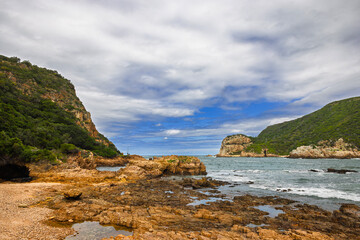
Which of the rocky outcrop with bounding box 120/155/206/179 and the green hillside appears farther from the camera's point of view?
the green hillside

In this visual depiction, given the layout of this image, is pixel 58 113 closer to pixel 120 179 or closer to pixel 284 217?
pixel 120 179

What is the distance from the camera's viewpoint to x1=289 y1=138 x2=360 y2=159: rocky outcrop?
9657 cm

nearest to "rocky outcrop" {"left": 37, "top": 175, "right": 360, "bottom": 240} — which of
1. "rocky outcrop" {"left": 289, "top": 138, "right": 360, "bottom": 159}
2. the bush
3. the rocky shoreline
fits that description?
the rocky shoreline

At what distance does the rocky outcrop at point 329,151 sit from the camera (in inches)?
3802

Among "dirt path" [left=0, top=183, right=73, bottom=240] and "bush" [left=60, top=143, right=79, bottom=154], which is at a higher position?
"bush" [left=60, top=143, right=79, bottom=154]

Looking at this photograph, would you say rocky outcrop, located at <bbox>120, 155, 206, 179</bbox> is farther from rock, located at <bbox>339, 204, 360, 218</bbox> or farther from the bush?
rock, located at <bbox>339, 204, 360, 218</bbox>

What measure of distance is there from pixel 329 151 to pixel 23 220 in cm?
12849

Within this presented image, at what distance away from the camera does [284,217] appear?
14094mm

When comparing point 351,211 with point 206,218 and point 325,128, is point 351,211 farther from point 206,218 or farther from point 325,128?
point 325,128

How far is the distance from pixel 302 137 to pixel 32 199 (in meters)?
161

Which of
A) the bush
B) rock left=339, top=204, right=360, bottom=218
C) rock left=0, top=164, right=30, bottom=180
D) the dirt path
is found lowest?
rock left=339, top=204, right=360, bottom=218

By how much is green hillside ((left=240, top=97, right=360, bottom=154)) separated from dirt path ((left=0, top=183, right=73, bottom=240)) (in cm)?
13047

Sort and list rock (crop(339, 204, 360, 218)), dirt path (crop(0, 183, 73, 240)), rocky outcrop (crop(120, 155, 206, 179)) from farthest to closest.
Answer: rocky outcrop (crop(120, 155, 206, 179)) < rock (crop(339, 204, 360, 218)) < dirt path (crop(0, 183, 73, 240))

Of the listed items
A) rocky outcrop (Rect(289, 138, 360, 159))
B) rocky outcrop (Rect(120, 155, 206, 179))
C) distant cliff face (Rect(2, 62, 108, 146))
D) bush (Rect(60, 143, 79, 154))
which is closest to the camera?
rocky outcrop (Rect(120, 155, 206, 179))
